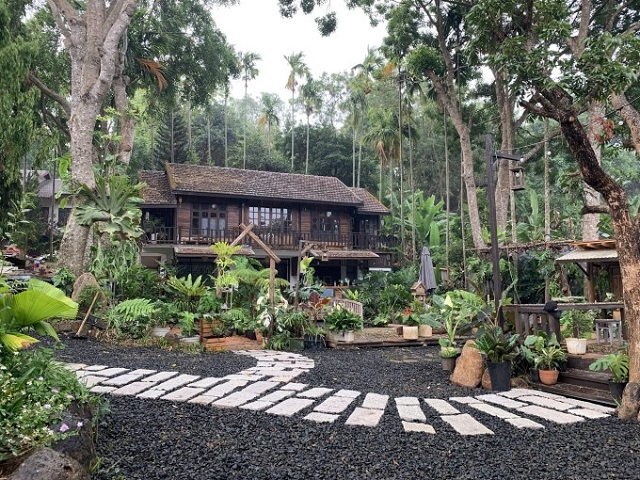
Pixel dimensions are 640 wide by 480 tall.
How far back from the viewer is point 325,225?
2153 cm

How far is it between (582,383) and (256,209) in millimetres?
16239

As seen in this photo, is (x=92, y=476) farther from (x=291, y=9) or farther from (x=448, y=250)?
(x=448, y=250)

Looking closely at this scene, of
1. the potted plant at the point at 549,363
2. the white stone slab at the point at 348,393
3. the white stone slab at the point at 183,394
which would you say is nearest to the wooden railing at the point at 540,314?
the potted plant at the point at 549,363


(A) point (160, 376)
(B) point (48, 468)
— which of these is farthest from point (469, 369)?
(B) point (48, 468)

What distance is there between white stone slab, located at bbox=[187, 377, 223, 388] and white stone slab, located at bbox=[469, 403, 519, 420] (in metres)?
2.78

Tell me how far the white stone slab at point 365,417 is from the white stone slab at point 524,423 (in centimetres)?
115

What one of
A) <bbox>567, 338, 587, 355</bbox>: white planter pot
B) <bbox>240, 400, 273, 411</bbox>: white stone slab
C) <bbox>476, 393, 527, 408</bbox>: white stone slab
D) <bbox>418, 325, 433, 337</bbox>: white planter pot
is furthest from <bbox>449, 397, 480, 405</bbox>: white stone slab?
<bbox>418, 325, 433, 337</bbox>: white planter pot

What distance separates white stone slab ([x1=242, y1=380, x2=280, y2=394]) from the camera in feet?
16.6

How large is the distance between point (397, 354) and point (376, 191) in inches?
956

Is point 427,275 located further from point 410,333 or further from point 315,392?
point 315,392

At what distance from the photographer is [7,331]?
10.3ft

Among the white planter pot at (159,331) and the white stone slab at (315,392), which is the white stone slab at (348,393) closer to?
the white stone slab at (315,392)

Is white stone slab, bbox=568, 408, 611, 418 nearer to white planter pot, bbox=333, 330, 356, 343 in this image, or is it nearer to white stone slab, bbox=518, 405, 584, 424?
white stone slab, bbox=518, 405, 584, 424

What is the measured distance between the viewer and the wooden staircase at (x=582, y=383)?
523 cm
